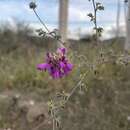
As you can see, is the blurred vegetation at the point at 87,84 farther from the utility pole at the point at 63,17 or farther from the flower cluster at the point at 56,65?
the flower cluster at the point at 56,65

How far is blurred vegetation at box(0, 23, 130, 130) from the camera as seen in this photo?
5828 millimetres

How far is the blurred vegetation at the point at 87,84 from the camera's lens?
5828 mm

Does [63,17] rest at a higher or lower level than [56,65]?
higher

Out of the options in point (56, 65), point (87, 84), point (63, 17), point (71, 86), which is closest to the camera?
point (56, 65)

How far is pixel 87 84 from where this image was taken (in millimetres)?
5508

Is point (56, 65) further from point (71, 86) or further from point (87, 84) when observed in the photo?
point (71, 86)

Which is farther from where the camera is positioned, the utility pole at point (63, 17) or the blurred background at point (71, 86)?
the utility pole at point (63, 17)

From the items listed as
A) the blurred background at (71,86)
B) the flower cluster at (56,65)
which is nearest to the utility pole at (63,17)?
the blurred background at (71,86)

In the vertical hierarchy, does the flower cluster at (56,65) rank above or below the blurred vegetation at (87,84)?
above

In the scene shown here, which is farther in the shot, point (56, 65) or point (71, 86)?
point (71, 86)

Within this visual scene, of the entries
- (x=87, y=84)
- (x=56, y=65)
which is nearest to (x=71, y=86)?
(x=87, y=84)

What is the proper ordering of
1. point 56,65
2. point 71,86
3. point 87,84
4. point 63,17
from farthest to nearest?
point 63,17, point 71,86, point 87,84, point 56,65

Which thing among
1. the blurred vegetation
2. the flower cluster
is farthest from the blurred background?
the flower cluster

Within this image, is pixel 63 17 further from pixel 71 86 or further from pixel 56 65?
pixel 56 65
